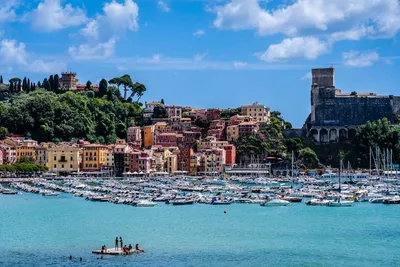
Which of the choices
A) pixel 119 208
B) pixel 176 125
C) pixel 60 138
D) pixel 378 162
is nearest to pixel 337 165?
pixel 378 162

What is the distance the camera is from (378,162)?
84500 mm

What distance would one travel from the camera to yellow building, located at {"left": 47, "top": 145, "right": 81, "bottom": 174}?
80.9 m

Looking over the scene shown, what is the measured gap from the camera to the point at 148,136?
300 feet

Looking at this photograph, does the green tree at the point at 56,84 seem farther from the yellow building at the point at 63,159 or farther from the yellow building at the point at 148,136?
the yellow building at the point at 63,159

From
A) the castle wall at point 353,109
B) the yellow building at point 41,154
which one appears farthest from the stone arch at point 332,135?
the yellow building at point 41,154

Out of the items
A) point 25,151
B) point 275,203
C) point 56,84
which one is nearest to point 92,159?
point 25,151

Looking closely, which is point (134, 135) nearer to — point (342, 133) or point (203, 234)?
point (342, 133)

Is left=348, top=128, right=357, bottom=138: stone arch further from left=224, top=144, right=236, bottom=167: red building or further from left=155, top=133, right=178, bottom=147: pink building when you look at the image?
left=155, top=133, right=178, bottom=147: pink building

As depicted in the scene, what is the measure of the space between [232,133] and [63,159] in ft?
62.3

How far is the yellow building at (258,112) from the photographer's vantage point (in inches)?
3730

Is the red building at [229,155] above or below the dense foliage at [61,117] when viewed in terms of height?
below

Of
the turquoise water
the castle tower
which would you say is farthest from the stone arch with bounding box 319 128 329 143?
the turquoise water

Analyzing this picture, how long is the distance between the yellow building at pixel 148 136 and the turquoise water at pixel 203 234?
37830 mm

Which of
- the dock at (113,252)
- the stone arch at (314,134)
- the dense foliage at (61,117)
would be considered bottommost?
the dock at (113,252)
